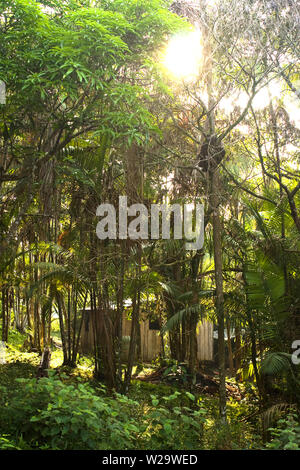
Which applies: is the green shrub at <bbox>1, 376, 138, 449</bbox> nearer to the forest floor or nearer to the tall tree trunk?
the forest floor

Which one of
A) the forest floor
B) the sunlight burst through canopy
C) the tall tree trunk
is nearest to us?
the forest floor

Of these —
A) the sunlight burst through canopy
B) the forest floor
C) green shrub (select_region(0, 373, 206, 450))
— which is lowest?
the forest floor

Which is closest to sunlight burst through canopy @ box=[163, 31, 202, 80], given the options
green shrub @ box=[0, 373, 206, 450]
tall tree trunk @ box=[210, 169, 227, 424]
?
tall tree trunk @ box=[210, 169, 227, 424]

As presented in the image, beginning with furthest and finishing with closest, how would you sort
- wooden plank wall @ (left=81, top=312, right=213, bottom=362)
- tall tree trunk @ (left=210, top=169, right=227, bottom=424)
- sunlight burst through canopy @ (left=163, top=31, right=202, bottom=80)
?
wooden plank wall @ (left=81, top=312, right=213, bottom=362) < tall tree trunk @ (left=210, top=169, right=227, bottom=424) < sunlight burst through canopy @ (left=163, top=31, right=202, bottom=80)

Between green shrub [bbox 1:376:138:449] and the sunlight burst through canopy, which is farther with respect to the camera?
the sunlight burst through canopy

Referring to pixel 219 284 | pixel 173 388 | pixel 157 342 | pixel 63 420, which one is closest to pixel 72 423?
pixel 63 420

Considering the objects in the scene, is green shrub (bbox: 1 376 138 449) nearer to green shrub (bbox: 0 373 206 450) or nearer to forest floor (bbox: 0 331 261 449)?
green shrub (bbox: 0 373 206 450)

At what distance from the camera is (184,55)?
20.5 ft

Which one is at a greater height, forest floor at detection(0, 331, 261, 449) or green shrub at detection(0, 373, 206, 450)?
green shrub at detection(0, 373, 206, 450)

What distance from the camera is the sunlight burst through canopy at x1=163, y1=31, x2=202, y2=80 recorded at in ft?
19.5

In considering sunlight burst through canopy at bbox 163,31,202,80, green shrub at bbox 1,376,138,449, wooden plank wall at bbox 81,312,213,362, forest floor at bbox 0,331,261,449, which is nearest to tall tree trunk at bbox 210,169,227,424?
forest floor at bbox 0,331,261,449

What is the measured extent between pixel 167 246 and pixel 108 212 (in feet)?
3.73

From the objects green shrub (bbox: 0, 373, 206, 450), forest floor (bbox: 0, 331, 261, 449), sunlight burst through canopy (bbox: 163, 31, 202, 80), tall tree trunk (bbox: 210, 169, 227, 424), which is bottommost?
forest floor (bbox: 0, 331, 261, 449)

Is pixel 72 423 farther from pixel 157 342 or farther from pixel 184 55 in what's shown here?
pixel 157 342
